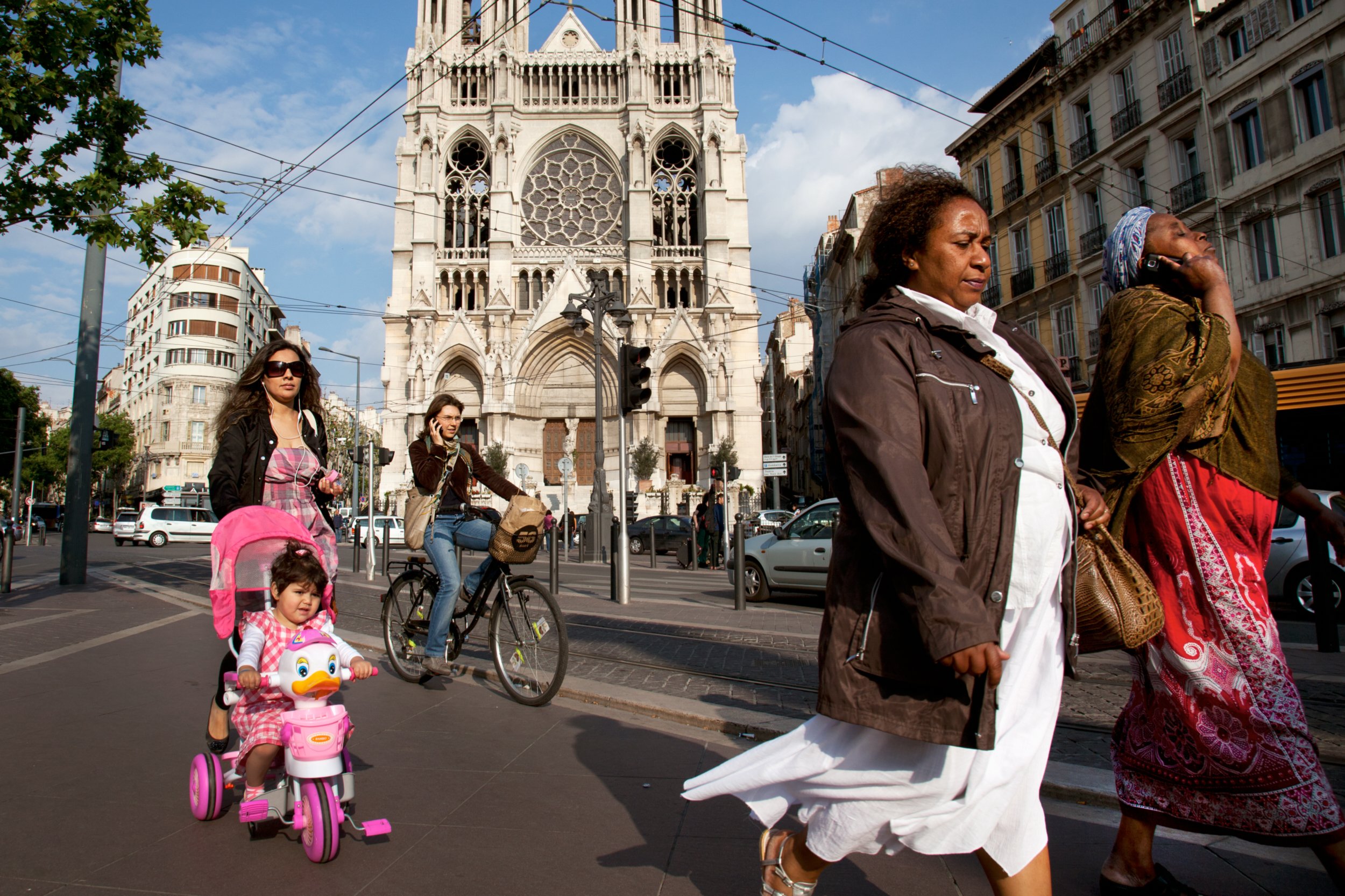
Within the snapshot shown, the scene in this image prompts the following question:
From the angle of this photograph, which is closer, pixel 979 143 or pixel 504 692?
pixel 504 692

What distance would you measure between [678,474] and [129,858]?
1480 inches

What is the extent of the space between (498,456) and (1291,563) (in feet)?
99.4

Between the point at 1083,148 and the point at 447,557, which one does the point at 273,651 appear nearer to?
the point at 447,557

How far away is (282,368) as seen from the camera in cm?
369

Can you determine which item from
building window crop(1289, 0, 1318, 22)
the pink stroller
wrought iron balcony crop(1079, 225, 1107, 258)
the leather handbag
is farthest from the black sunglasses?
wrought iron balcony crop(1079, 225, 1107, 258)

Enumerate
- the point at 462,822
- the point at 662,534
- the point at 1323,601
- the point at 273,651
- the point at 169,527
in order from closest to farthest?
the point at 273,651, the point at 462,822, the point at 1323,601, the point at 662,534, the point at 169,527

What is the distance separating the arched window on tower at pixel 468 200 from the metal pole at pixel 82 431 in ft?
94.4

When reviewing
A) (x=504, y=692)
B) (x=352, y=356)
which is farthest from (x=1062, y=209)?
(x=352, y=356)

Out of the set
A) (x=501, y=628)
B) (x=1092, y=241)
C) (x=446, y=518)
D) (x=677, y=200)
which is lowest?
(x=501, y=628)

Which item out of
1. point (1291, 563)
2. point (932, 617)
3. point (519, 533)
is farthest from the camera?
point (1291, 563)

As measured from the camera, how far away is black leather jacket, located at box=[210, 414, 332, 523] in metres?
3.38

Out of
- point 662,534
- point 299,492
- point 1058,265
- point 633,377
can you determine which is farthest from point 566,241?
point 299,492

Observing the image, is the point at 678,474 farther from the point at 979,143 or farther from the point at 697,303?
the point at 979,143

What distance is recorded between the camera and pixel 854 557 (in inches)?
72.9
